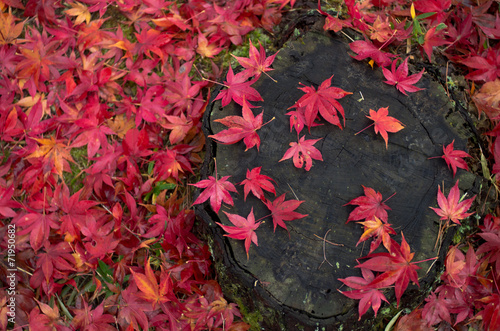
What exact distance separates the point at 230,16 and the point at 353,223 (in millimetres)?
1699

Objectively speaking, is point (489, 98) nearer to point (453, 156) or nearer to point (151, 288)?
point (453, 156)

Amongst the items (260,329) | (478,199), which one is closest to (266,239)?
(260,329)

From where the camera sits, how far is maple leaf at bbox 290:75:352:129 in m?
1.69

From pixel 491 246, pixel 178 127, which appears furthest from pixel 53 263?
pixel 491 246

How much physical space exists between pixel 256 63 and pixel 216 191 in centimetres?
77

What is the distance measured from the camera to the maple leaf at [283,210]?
5.25 ft

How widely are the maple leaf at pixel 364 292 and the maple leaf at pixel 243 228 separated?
1.51 feet

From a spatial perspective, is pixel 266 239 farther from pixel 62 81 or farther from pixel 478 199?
pixel 62 81

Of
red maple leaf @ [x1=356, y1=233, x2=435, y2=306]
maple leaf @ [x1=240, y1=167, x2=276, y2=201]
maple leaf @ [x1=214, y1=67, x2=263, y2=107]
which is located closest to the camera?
red maple leaf @ [x1=356, y1=233, x2=435, y2=306]

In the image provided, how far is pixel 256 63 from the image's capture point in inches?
73.7

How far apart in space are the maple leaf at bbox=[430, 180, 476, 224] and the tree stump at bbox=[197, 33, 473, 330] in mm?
44

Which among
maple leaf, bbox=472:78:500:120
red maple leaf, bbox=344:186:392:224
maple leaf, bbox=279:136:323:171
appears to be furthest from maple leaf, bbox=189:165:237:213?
maple leaf, bbox=472:78:500:120

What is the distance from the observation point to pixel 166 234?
200 centimetres

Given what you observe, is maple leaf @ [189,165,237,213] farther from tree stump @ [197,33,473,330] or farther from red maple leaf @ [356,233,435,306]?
red maple leaf @ [356,233,435,306]
